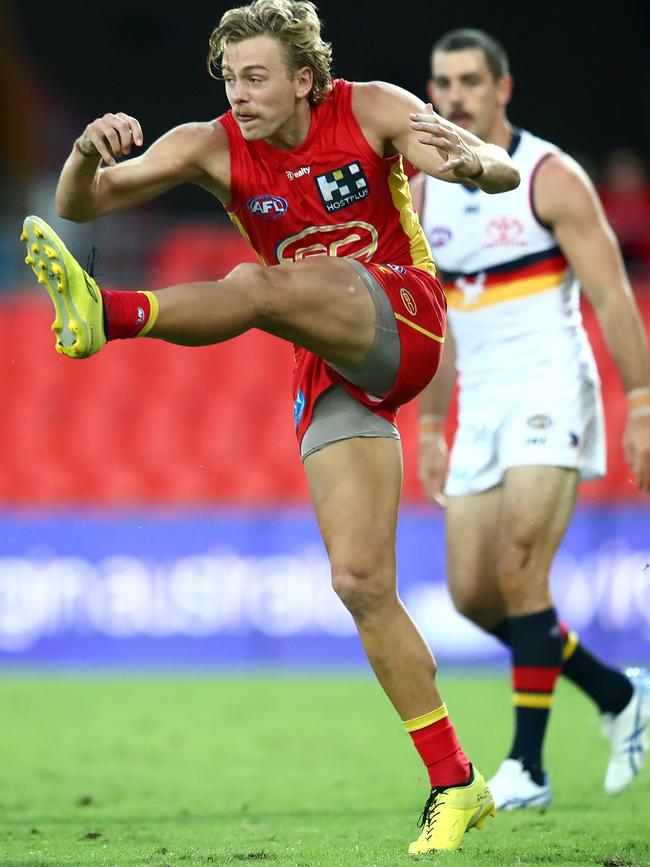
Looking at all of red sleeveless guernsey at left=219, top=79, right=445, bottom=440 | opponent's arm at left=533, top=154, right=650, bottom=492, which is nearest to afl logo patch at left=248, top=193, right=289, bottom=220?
red sleeveless guernsey at left=219, top=79, right=445, bottom=440

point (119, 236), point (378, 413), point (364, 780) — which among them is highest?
point (119, 236)

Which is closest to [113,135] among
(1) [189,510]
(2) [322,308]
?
(2) [322,308]

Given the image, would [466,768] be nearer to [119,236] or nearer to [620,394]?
[620,394]

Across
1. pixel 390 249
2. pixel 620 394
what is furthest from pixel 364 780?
pixel 620 394

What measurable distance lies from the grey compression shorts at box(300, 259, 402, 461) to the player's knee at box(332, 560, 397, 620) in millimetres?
390

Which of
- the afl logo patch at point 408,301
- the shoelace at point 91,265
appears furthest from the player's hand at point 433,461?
the shoelace at point 91,265

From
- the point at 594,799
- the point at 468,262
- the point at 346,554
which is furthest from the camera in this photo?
the point at 468,262

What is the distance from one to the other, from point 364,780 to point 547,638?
100 centimetres

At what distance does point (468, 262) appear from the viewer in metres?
5.45

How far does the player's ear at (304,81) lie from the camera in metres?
4.07

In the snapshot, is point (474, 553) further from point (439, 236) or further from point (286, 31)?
point (286, 31)

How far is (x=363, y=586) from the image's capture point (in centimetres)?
397

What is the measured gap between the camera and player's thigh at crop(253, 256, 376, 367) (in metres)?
3.72

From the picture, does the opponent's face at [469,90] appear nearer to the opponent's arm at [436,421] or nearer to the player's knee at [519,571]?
the opponent's arm at [436,421]
